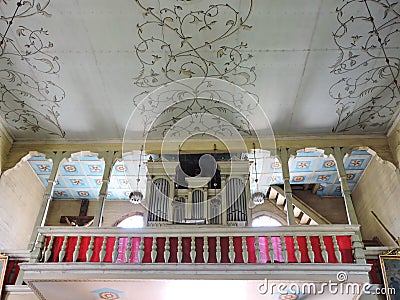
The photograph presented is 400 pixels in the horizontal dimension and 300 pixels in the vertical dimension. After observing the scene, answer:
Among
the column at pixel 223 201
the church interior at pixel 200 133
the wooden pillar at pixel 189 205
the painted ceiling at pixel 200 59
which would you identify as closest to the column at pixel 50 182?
the church interior at pixel 200 133

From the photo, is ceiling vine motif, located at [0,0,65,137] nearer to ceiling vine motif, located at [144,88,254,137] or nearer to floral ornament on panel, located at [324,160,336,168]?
ceiling vine motif, located at [144,88,254,137]

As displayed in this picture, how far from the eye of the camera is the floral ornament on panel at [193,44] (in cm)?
562

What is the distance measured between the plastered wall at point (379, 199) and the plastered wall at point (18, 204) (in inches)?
292

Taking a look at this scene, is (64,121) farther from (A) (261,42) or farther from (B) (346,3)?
(B) (346,3)

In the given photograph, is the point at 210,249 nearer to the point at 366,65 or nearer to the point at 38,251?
the point at 38,251

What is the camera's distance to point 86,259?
5.94 metres

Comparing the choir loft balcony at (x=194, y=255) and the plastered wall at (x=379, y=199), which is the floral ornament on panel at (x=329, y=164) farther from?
the choir loft balcony at (x=194, y=255)

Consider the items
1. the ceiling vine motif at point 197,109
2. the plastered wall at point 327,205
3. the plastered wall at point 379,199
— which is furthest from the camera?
the plastered wall at point 327,205

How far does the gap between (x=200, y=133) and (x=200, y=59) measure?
206 cm

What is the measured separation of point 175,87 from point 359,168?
481 cm

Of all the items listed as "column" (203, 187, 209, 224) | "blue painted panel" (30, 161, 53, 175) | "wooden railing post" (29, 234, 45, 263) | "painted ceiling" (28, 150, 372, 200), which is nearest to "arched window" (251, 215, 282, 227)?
"painted ceiling" (28, 150, 372, 200)

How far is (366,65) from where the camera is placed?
6426 millimetres

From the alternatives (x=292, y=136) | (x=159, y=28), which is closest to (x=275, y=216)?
(x=292, y=136)

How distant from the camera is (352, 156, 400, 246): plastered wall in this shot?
768 centimetres
